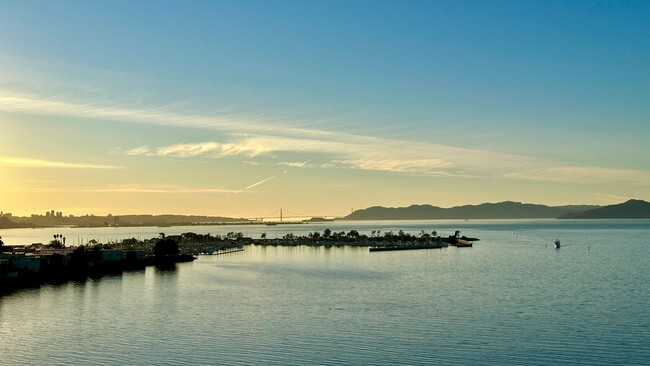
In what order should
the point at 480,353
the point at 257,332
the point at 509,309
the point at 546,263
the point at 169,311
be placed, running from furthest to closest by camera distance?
1. the point at 546,263
2. the point at 169,311
3. the point at 509,309
4. the point at 257,332
5. the point at 480,353

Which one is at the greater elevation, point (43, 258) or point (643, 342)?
point (43, 258)

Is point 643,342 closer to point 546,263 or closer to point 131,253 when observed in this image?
point 546,263

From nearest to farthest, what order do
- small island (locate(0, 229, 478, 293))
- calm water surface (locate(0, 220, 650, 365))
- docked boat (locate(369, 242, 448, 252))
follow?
calm water surface (locate(0, 220, 650, 365))
small island (locate(0, 229, 478, 293))
docked boat (locate(369, 242, 448, 252))

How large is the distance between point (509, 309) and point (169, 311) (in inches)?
765

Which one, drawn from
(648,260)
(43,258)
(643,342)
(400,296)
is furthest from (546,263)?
(43,258)

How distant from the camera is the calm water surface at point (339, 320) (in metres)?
25.9

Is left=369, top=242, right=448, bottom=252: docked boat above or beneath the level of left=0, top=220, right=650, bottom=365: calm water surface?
above

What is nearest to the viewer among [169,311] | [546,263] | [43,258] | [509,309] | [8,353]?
[8,353]

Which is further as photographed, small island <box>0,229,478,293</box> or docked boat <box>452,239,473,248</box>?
docked boat <box>452,239,473,248</box>

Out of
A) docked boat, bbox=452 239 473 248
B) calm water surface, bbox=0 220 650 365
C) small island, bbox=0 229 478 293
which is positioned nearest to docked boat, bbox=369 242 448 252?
small island, bbox=0 229 478 293

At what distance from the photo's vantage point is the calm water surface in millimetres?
25859

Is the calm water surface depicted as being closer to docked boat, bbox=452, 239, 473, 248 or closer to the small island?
the small island

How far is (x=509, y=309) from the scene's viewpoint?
35906 millimetres

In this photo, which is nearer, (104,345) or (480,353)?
(480,353)
